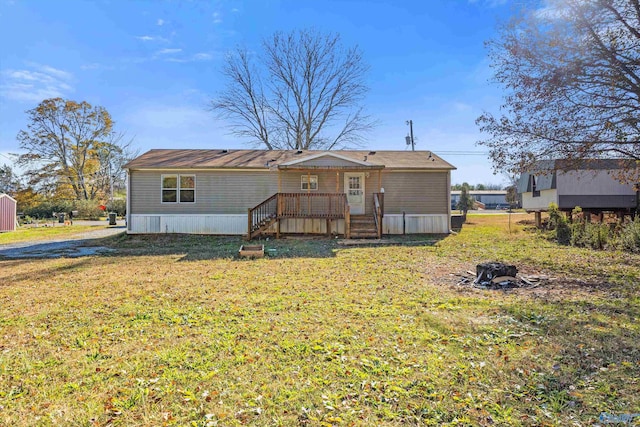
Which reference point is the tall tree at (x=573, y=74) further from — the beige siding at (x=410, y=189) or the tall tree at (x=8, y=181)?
the tall tree at (x=8, y=181)

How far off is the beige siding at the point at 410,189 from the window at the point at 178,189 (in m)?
8.74

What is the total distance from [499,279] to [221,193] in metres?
12.0

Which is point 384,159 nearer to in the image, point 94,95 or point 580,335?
point 580,335

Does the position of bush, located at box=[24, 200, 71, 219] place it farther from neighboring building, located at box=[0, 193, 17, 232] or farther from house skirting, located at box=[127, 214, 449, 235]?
house skirting, located at box=[127, 214, 449, 235]

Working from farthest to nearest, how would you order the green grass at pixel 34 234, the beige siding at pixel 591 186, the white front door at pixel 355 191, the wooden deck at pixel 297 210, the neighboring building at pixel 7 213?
the neighboring building at pixel 7 213, the beige siding at pixel 591 186, the green grass at pixel 34 234, the white front door at pixel 355 191, the wooden deck at pixel 297 210

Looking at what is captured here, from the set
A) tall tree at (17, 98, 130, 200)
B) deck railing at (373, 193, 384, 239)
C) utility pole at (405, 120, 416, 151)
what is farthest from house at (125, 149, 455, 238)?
tall tree at (17, 98, 130, 200)

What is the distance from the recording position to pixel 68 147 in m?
34.8

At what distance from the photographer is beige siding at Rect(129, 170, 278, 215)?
15.3 meters

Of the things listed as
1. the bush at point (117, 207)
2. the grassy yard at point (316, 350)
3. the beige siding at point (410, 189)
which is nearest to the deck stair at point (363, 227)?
the beige siding at point (410, 189)

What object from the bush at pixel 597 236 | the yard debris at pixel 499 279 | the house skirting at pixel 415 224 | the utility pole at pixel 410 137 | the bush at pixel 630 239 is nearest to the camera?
the yard debris at pixel 499 279

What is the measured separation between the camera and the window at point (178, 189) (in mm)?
15367

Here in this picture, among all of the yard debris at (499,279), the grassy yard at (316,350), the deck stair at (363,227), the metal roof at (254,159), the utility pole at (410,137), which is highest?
the utility pole at (410,137)

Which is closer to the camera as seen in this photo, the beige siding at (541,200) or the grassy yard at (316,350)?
the grassy yard at (316,350)

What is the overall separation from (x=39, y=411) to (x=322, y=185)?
44.8 feet
